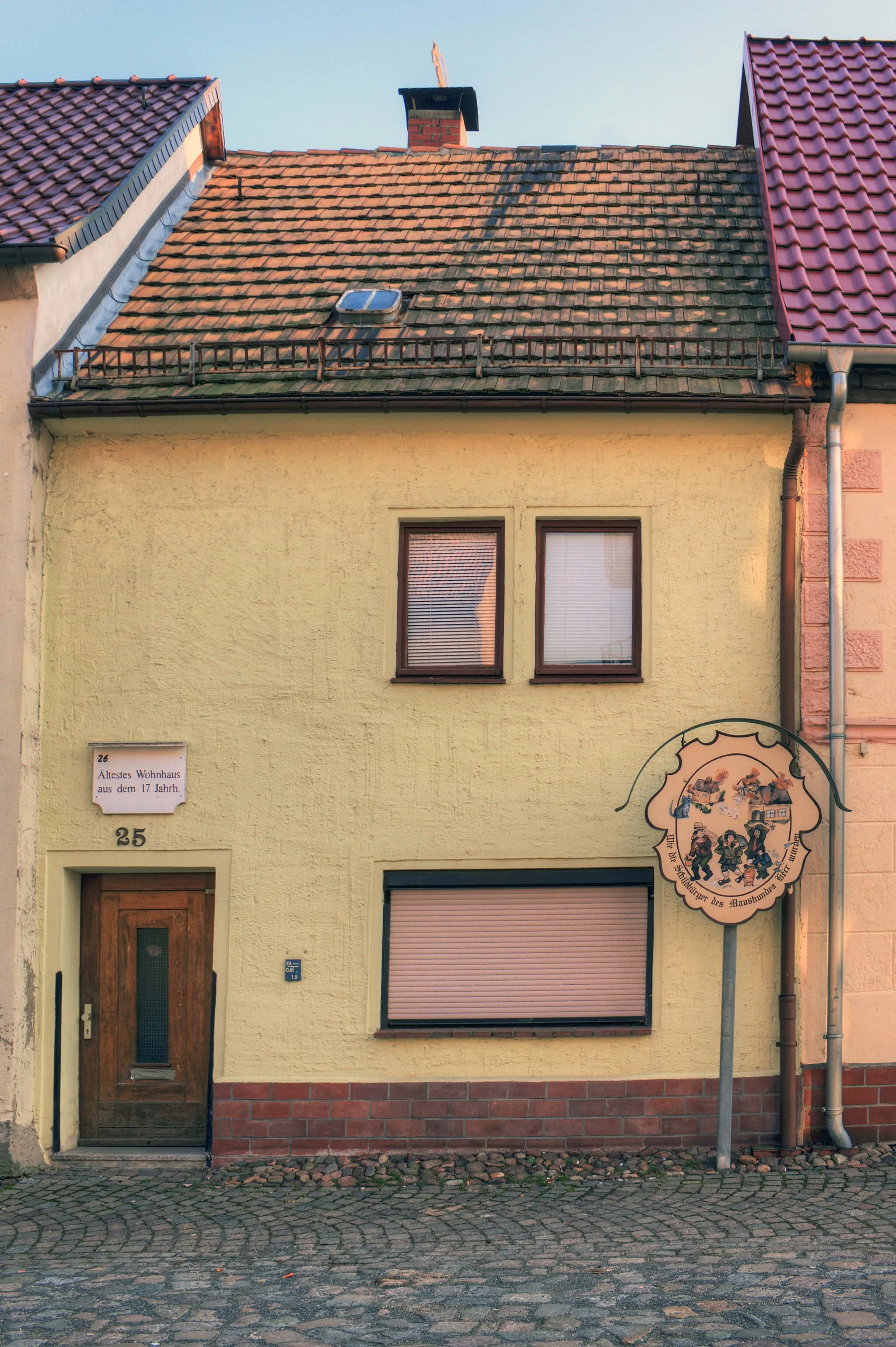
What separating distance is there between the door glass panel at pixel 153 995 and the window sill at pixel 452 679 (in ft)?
8.29

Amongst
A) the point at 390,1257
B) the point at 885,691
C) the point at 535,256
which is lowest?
the point at 390,1257

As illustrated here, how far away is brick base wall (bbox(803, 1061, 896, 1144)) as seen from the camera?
886 cm

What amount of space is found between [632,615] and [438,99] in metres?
7.86

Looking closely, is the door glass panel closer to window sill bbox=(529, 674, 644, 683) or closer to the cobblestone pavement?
the cobblestone pavement

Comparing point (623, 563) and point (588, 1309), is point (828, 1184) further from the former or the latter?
point (623, 563)

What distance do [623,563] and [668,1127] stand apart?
12.8ft

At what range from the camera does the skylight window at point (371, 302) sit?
10.1 m

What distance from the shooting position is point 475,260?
10.9 metres

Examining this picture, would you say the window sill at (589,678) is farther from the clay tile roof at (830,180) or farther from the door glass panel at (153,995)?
the door glass panel at (153,995)

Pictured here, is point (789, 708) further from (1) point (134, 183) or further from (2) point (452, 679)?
(1) point (134, 183)

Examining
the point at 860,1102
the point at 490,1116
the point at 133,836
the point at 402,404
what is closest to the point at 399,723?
the point at 133,836

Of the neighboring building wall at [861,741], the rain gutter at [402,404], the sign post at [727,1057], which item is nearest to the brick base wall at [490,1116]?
the sign post at [727,1057]

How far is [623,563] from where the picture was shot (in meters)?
9.39

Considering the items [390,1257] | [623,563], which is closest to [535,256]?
[623,563]
